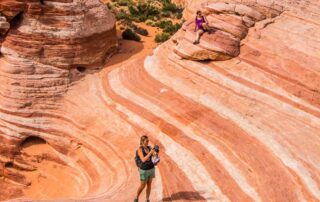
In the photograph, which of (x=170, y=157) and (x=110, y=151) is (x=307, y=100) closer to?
(x=170, y=157)

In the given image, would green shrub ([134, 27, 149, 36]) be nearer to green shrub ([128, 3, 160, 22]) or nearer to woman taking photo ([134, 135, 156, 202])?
green shrub ([128, 3, 160, 22])

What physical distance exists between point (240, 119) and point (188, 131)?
163 centimetres

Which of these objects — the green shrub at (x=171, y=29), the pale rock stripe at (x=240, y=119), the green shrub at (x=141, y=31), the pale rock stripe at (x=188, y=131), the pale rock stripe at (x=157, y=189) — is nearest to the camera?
the pale rock stripe at (x=157, y=189)

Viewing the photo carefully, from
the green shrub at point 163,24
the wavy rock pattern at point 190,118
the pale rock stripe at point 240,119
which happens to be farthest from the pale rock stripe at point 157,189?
the green shrub at point 163,24

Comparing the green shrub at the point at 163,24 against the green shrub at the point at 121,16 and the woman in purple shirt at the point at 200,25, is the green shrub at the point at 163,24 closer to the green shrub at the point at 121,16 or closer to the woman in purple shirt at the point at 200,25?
the green shrub at the point at 121,16

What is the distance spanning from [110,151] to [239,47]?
19.3ft

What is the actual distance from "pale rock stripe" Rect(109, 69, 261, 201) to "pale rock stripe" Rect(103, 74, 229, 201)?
21.0 inches

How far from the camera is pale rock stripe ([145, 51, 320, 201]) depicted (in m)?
11.4

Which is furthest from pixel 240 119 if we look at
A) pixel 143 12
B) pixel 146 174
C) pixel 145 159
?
pixel 143 12

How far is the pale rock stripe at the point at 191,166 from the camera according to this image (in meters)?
11.1

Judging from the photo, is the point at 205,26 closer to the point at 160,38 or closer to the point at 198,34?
the point at 198,34

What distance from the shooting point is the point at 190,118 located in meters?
13.9

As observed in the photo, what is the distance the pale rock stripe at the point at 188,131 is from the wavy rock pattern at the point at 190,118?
37 millimetres

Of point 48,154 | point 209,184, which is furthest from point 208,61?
point 48,154
